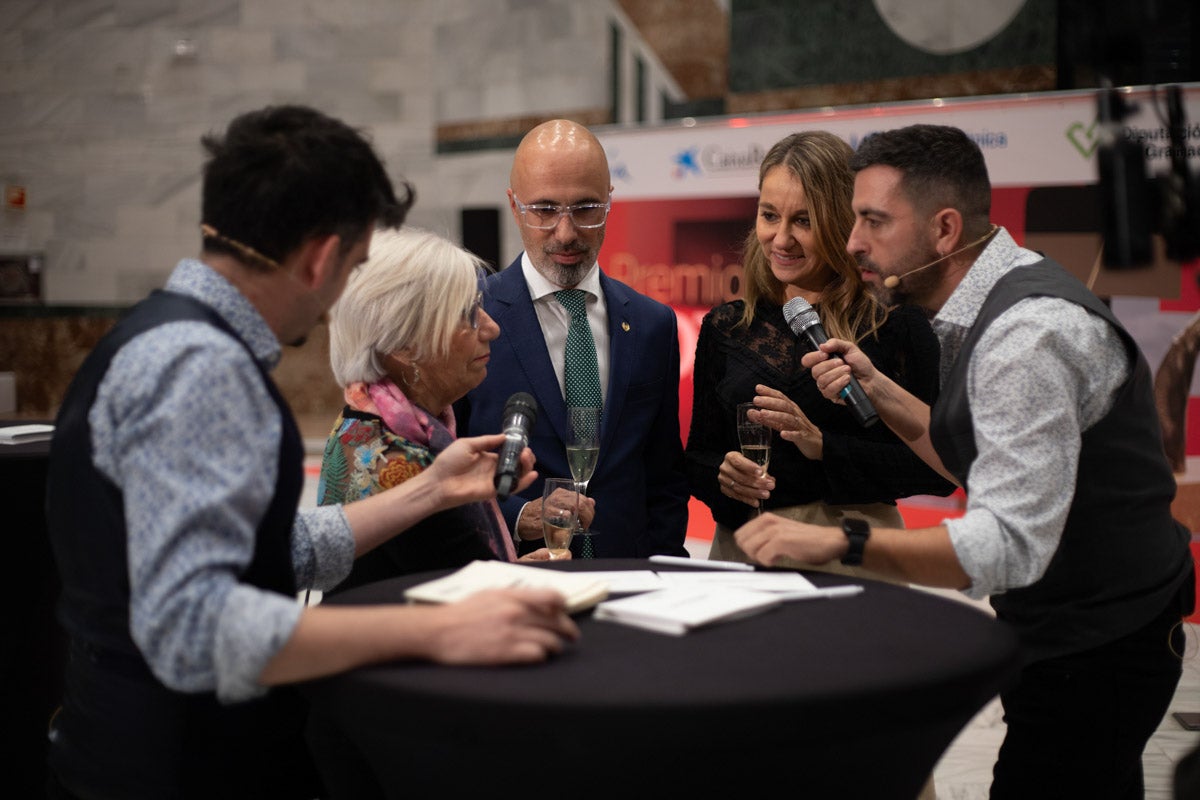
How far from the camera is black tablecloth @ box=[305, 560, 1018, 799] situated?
4.88ft

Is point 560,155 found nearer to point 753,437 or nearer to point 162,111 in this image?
point 753,437

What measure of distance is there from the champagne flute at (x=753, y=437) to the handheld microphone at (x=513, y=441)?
22.1 inches

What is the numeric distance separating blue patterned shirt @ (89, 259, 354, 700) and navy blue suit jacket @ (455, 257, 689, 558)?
4.54ft

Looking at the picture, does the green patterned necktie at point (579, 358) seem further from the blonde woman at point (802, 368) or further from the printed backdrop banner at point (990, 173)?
the printed backdrop banner at point (990, 173)

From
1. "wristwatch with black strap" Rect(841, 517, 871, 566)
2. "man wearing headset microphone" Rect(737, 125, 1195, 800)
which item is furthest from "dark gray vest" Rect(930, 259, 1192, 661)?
"wristwatch with black strap" Rect(841, 517, 871, 566)

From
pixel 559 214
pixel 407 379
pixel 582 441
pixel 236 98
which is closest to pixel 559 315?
pixel 559 214

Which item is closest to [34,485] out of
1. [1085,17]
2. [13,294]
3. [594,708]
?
[594,708]

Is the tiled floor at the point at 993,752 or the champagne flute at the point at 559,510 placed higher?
the champagne flute at the point at 559,510

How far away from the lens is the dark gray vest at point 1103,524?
7.15ft

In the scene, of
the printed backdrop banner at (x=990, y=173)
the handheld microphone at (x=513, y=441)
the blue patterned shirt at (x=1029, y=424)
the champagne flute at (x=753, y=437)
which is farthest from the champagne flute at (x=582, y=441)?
the printed backdrop banner at (x=990, y=173)

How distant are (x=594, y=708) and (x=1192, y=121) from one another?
5.16 m

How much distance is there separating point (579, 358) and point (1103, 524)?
4.75ft

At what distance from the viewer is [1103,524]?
220 centimetres

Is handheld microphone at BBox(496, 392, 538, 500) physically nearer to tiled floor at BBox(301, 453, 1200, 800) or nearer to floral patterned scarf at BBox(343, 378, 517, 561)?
floral patterned scarf at BBox(343, 378, 517, 561)
